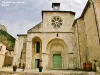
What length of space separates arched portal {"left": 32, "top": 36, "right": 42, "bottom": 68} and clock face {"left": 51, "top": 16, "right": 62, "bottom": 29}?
3768 mm

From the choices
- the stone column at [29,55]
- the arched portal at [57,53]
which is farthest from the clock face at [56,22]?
the stone column at [29,55]

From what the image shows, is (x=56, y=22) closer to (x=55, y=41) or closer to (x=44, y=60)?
(x=55, y=41)

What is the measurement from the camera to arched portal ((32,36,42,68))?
22.6 m

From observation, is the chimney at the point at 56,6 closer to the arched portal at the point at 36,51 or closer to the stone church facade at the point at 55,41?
the stone church facade at the point at 55,41

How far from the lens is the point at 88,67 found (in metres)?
14.5

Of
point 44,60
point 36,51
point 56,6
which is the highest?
point 56,6

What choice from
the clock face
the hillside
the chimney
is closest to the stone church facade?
the clock face

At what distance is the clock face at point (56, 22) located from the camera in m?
23.4

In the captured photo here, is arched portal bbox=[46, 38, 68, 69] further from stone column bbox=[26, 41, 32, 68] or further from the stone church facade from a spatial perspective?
stone column bbox=[26, 41, 32, 68]

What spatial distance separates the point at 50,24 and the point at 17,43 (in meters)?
7.43

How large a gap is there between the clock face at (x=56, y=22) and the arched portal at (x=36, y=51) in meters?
3.77

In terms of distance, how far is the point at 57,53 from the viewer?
23.1 meters

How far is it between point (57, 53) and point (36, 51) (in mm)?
3763

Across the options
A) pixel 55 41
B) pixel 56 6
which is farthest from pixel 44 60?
pixel 56 6
